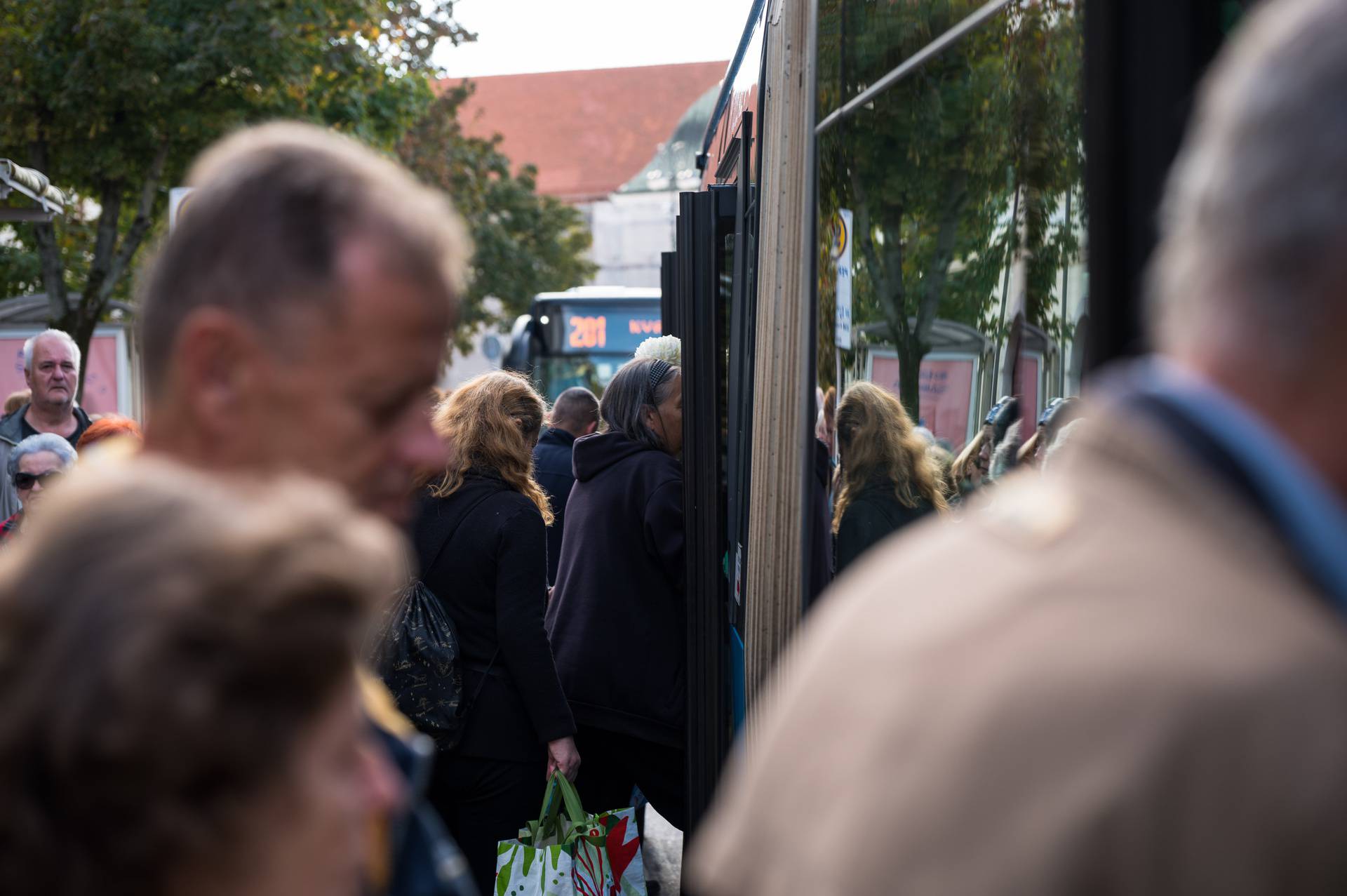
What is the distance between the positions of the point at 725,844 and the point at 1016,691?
A: 31 centimetres

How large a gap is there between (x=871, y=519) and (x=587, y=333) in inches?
475

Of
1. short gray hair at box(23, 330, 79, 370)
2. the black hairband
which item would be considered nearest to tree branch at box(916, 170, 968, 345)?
the black hairband

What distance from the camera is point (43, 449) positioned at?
4.92m

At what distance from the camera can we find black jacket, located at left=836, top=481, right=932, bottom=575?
9.16 feet

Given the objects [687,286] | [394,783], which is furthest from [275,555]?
[687,286]

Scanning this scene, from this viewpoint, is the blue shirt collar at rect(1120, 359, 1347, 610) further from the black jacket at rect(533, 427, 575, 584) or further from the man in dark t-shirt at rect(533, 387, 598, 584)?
the black jacket at rect(533, 427, 575, 584)

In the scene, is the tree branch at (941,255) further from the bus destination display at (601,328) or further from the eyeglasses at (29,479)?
the bus destination display at (601,328)

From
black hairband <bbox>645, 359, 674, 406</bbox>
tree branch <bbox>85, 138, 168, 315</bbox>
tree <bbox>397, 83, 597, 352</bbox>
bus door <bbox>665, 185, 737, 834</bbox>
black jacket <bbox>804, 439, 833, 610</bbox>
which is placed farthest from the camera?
tree <bbox>397, 83, 597, 352</bbox>

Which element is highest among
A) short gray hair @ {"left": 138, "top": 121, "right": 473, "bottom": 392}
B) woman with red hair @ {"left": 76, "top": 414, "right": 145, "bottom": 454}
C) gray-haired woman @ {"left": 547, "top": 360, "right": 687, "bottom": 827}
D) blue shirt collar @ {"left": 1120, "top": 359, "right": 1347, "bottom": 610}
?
short gray hair @ {"left": 138, "top": 121, "right": 473, "bottom": 392}

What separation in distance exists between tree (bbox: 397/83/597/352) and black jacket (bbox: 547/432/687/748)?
2312 centimetres

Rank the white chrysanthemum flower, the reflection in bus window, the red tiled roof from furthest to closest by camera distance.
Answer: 1. the red tiled roof
2. the white chrysanthemum flower
3. the reflection in bus window

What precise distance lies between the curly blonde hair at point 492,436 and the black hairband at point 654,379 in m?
0.63

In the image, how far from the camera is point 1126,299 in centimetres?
171

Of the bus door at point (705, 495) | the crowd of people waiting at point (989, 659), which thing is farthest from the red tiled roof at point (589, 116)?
the crowd of people waiting at point (989, 659)
